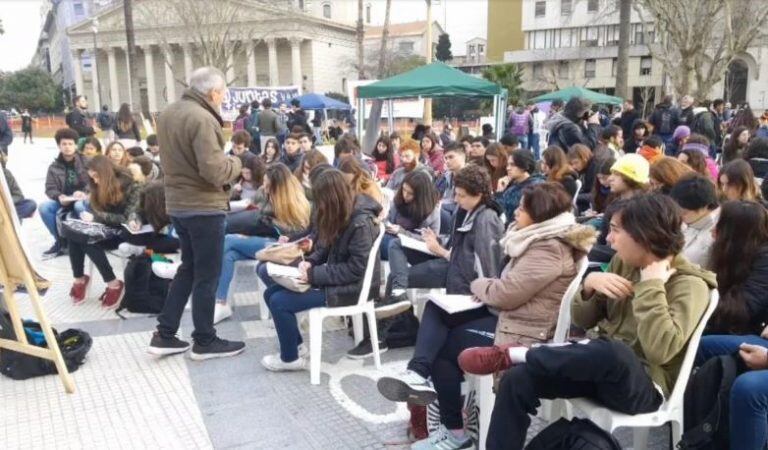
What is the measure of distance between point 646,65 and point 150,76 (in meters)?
45.8

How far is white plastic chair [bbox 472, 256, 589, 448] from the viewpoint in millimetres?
2764

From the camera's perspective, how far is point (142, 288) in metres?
5.34

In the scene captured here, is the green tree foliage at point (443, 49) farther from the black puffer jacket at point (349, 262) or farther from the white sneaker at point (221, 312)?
the black puffer jacket at point (349, 262)

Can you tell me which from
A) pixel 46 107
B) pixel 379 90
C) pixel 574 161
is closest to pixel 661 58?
pixel 379 90

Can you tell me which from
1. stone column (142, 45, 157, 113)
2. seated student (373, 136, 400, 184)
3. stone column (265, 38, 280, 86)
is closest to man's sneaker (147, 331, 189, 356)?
seated student (373, 136, 400, 184)

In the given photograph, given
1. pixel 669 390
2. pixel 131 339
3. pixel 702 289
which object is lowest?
pixel 131 339

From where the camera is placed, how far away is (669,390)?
8.15 ft

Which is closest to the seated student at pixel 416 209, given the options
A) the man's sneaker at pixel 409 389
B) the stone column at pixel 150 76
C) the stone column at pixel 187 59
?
the man's sneaker at pixel 409 389

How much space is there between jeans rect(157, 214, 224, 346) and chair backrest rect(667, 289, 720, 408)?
2.84 m

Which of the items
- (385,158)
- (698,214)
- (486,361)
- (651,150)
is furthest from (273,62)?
(486,361)

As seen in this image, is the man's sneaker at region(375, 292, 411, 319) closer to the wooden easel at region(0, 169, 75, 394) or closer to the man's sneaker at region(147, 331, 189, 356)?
the man's sneaker at region(147, 331, 189, 356)

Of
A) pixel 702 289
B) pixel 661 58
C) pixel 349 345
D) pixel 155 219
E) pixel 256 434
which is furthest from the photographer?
pixel 661 58

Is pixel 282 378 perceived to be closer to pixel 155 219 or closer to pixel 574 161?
pixel 155 219

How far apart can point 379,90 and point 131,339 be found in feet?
23.3
